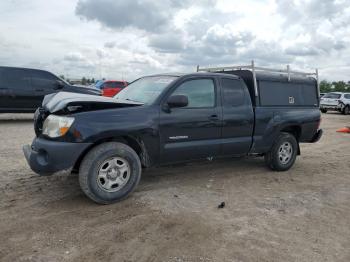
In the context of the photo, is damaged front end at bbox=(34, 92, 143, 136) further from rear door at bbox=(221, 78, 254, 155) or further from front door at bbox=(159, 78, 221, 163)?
rear door at bbox=(221, 78, 254, 155)

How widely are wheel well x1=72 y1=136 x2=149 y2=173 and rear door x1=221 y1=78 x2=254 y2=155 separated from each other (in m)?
1.34

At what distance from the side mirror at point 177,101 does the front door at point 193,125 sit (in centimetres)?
11

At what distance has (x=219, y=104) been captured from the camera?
5414mm

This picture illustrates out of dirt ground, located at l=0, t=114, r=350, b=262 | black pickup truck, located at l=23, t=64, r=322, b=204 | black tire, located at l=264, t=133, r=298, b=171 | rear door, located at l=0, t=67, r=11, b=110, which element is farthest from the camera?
rear door, located at l=0, t=67, r=11, b=110

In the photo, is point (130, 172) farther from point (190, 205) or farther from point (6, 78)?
point (6, 78)

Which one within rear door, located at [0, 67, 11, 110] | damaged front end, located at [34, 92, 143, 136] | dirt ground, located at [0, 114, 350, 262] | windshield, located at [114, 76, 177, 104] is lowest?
dirt ground, located at [0, 114, 350, 262]

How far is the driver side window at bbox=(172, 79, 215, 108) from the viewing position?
509 cm

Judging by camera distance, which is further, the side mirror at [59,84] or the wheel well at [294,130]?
the side mirror at [59,84]

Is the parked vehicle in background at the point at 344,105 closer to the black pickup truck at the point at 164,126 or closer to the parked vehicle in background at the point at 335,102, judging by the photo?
the parked vehicle in background at the point at 335,102

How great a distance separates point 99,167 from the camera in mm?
4297

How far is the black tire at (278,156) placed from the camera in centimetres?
635

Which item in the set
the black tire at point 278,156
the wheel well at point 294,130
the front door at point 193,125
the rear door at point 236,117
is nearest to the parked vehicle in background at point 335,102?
the wheel well at point 294,130

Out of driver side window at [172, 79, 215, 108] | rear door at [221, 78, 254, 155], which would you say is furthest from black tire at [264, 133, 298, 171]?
driver side window at [172, 79, 215, 108]

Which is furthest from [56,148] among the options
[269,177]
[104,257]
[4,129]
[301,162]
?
[4,129]
